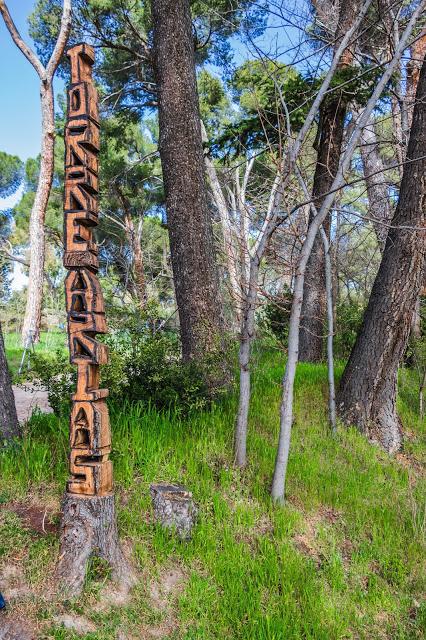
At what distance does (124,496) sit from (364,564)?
1.59m

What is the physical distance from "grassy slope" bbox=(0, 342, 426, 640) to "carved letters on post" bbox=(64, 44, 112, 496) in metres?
0.50

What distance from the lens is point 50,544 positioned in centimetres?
238

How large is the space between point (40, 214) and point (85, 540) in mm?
10062

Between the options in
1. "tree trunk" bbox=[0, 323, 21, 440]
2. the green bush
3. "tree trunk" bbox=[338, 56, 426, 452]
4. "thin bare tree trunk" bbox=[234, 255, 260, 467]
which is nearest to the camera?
"tree trunk" bbox=[0, 323, 21, 440]

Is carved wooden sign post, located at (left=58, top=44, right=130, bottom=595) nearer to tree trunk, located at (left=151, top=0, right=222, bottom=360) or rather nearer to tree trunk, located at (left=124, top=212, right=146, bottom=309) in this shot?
tree trunk, located at (left=151, top=0, right=222, bottom=360)

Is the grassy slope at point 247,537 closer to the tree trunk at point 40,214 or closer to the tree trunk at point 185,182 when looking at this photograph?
the tree trunk at point 185,182

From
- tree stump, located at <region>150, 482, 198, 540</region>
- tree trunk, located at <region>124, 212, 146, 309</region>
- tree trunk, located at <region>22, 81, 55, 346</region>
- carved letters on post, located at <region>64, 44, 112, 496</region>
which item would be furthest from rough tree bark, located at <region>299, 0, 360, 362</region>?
tree trunk, located at <region>124, 212, 146, 309</region>

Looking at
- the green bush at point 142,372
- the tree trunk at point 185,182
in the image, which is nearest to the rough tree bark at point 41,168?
the tree trunk at point 185,182

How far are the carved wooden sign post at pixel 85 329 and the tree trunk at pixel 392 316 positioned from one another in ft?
9.26

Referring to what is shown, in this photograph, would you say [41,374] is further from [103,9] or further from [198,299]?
[103,9]

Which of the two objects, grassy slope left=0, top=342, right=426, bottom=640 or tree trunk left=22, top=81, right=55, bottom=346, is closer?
grassy slope left=0, top=342, right=426, bottom=640

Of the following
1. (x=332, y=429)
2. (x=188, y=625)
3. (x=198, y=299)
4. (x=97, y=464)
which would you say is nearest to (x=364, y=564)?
(x=188, y=625)

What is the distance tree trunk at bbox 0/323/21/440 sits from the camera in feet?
9.74

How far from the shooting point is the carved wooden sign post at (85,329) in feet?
7.66
